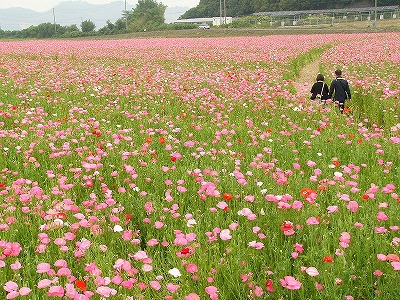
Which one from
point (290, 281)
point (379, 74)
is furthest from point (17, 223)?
point (379, 74)

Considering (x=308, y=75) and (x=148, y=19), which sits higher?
(x=148, y=19)

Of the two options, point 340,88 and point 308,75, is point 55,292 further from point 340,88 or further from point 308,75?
point 308,75

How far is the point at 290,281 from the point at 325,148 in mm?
3812

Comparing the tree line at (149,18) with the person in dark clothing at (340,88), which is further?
the tree line at (149,18)

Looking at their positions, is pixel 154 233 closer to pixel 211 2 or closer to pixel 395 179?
pixel 395 179

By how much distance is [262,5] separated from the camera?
11738 cm

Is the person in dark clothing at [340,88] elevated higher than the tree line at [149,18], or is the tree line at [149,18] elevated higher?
the tree line at [149,18]

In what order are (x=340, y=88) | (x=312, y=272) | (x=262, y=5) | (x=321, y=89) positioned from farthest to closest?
(x=262, y=5)
(x=321, y=89)
(x=340, y=88)
(x=312, y=272)

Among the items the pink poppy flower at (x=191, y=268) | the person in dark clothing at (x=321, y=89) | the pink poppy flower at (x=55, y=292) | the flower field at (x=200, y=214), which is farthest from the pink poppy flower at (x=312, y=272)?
the person in dark clothing at (x=321, y=89)

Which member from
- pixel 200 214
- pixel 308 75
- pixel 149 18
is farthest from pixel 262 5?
pixel 200 214

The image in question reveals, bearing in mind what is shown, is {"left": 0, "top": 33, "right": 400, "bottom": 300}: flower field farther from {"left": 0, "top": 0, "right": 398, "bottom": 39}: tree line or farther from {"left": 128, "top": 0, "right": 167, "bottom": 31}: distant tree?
{"left": 128, "top": 0, "right": 167, "bottom": 31}: distant tree

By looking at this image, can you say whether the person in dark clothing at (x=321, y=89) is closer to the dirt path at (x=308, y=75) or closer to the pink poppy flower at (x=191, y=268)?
the dirt path at (x=308, y=75)

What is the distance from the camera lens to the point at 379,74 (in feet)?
43.8

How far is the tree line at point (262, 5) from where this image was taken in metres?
105
